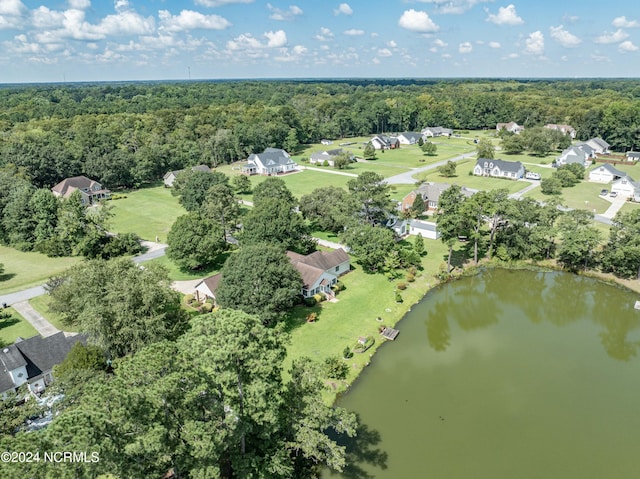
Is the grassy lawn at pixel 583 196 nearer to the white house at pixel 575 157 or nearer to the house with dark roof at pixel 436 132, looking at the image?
the white house at pixel 575 157

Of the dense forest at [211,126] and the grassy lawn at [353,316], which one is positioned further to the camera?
the dense forest at [211,126]

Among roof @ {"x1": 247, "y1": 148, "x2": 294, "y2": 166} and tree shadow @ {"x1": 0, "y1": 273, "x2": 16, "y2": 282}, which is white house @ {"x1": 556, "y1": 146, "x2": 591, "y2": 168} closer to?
roof @ {"x1": 247, "y1": 148, "x2": 294, "y2": 166}

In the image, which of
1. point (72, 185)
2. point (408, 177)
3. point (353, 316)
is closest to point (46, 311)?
point (353, 316)

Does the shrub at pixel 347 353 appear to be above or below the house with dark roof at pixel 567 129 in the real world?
below

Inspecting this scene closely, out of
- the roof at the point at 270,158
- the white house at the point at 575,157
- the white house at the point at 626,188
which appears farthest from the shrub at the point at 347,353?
the white house at the point at 575,157

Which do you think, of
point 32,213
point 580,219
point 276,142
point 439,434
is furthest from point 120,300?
point 276,142

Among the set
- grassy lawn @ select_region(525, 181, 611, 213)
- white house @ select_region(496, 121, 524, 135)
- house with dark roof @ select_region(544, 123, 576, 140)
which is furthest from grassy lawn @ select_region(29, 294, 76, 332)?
white house @ select_region(496, 121, 524, 135)

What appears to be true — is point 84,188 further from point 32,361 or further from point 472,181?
point 472,181

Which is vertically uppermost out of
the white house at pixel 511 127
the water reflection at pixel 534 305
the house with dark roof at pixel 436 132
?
the white house at pixel 511 127
